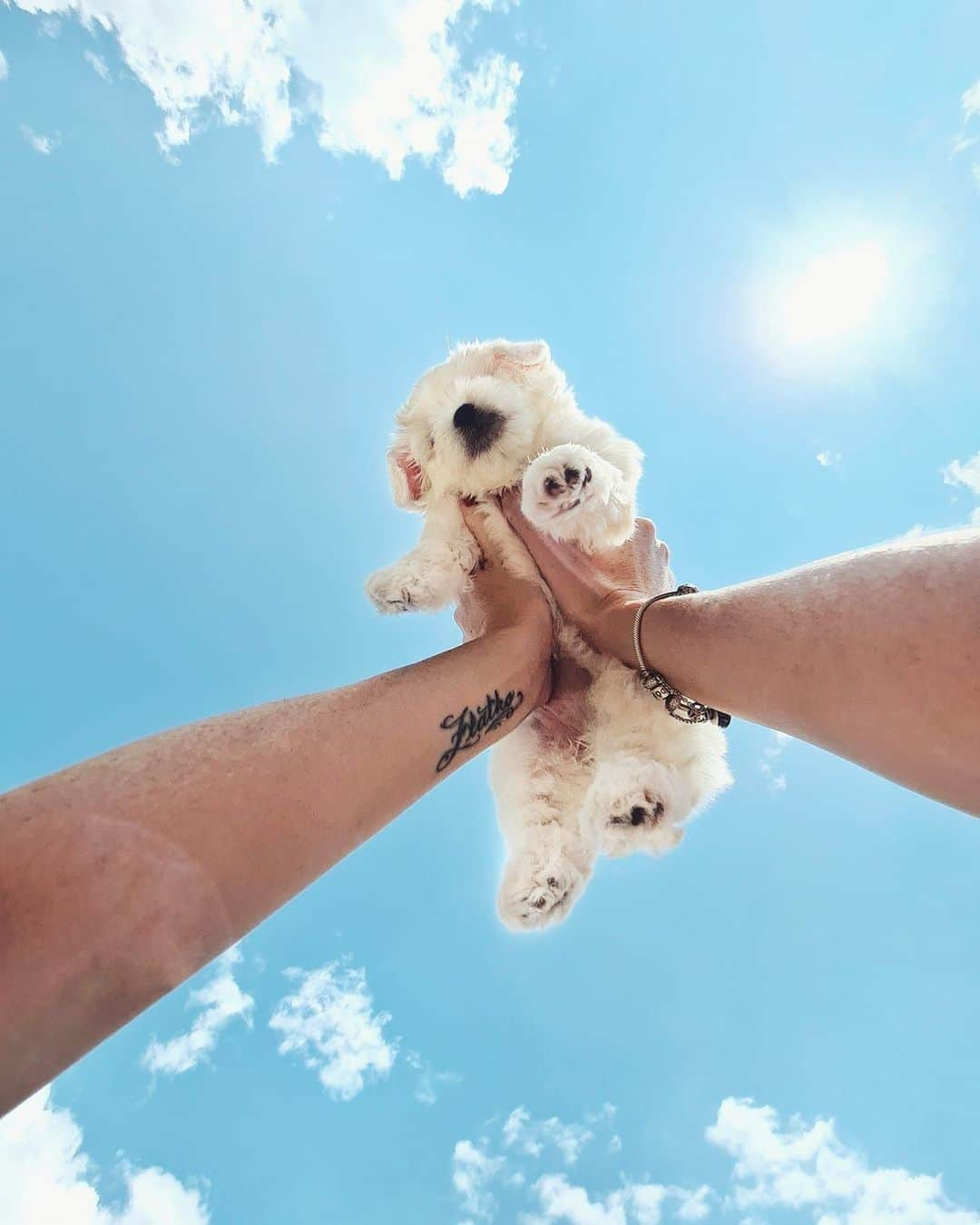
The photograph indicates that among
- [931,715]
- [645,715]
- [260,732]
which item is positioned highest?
[645,715]

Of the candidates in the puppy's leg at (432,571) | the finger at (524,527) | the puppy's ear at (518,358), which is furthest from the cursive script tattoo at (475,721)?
the puppy's ear at (518,358)

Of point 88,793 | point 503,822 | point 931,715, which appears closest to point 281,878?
point 88,793

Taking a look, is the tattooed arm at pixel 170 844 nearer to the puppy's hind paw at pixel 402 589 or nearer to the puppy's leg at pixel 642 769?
the puppy's leg at pixel 642 769

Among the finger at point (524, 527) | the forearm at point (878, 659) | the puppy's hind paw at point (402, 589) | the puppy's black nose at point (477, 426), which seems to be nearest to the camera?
the forearm at point (878, 659)

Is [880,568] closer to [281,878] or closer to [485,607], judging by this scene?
[281,878]

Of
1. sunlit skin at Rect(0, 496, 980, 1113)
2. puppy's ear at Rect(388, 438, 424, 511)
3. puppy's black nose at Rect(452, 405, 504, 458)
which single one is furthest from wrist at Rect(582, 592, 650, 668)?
puppy's ear at Rect(388, 438, 424, 511)

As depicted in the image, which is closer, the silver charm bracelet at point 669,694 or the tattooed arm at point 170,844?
the tattooed arm at point 170,844
